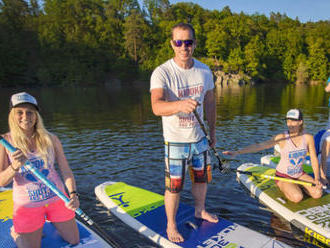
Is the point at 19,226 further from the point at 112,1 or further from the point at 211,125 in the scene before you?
the point at 112,1

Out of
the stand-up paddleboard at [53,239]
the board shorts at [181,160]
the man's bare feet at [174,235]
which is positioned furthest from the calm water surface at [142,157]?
the board shorts at [181,160]

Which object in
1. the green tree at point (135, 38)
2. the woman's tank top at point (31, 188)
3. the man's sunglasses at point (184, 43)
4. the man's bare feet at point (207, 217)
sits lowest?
the man's bare feet at point (207, 217)

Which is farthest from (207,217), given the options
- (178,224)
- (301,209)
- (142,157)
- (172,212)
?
(142,157)

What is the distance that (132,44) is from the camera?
293 ft

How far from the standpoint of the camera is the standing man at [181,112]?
3.69 m

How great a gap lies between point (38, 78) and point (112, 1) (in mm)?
50214

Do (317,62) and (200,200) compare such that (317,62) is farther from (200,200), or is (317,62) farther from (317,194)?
(200,200)

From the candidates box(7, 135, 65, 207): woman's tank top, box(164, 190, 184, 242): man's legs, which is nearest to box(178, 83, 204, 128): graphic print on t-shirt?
box(164, 190, 184, 242): man's legs

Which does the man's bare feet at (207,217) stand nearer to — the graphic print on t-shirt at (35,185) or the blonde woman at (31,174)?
the blonde woman at (31,174)

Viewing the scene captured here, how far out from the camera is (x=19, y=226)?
137 inches

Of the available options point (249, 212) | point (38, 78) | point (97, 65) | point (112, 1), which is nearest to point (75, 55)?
point (97, 65)

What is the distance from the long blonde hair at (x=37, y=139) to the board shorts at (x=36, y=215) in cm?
59

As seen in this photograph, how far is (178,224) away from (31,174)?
8.72 feet

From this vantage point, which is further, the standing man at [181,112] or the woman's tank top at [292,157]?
the woman's tank top at [292,157]
